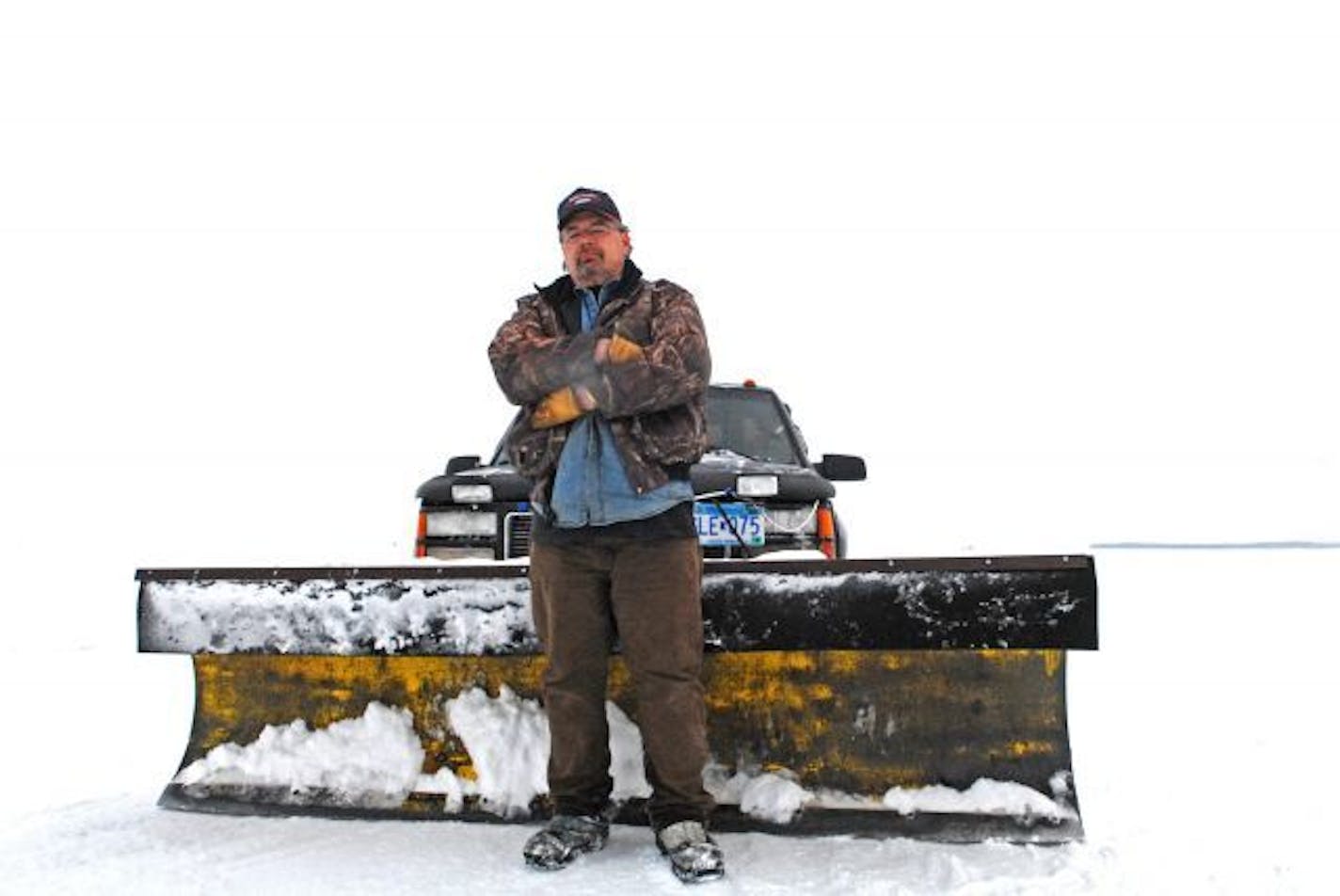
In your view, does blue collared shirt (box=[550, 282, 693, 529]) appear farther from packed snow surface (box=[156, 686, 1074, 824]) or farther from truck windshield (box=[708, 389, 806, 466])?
truck windshield (box=[708, 389, 806, 466])

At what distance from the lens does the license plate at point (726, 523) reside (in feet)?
14.5

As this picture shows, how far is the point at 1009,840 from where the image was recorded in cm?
288

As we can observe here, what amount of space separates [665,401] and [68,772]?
9.90 feet

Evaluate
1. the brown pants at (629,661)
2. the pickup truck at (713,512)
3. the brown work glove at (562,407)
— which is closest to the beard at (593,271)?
the brown work glove at (562,407)

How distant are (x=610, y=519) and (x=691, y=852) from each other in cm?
86

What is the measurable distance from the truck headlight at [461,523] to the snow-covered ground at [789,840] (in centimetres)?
143

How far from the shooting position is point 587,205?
2932 mm

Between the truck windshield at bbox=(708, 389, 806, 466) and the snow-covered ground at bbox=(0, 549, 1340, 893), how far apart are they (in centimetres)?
202

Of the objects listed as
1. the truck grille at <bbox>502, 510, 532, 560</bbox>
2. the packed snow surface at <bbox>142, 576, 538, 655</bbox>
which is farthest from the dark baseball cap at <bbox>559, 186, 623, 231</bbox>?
the truck grille at <bbox>502, 510, 532, 560</bbox>

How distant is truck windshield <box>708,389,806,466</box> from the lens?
5836 mm

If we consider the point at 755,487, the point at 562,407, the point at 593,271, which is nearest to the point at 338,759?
the point at 562,407

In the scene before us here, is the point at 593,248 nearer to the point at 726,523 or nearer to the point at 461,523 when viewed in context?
the point at 726,523

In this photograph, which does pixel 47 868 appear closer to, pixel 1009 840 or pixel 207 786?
pixel 207 786

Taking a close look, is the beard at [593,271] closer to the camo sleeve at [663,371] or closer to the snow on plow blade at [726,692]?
the camo sleeve at [663,371]
